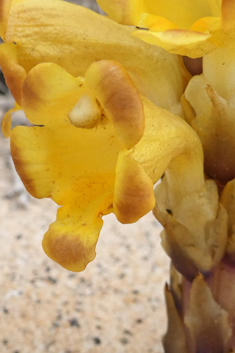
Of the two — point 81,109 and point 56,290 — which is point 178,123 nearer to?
point 81,109

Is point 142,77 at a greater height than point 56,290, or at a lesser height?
greater

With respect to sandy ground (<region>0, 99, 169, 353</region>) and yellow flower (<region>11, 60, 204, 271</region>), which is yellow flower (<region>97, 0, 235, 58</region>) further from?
sandy ground (<region>0, 99, 169, 353</region>)

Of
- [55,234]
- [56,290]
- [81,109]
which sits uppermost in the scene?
[81,109]

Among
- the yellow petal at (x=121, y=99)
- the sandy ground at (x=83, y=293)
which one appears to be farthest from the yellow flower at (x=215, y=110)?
the sandy ground at (x=83, y=293)

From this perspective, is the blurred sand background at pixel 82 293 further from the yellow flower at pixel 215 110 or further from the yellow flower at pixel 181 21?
the yellow flower at pixel 181 21

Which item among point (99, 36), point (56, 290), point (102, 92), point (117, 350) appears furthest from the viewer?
point (56, 290)

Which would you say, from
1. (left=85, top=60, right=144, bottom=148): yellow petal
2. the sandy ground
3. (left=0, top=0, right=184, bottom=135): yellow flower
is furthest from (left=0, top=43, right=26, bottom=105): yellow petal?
the sandy ground

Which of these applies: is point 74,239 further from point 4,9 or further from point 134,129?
point 4,9

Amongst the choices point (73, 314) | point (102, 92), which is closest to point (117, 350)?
point (73, 314)
